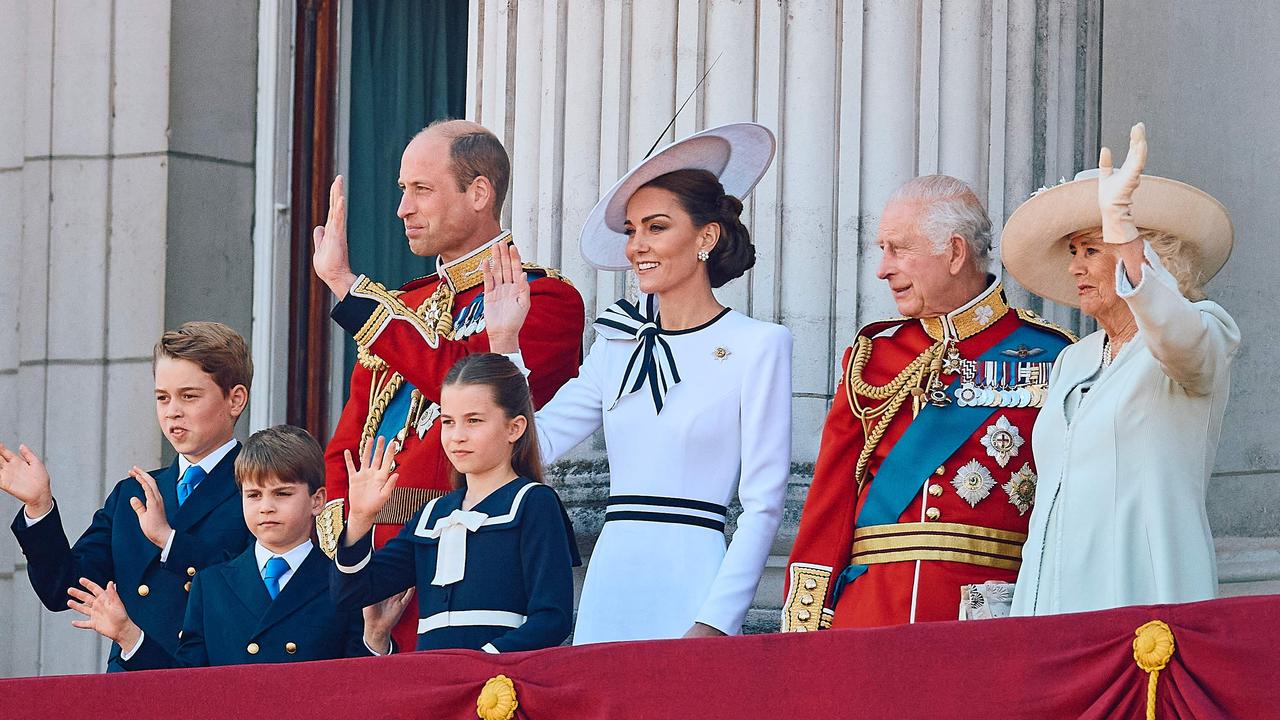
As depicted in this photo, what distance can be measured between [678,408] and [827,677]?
4.34ft

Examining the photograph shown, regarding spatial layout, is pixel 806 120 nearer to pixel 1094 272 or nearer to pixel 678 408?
pixel 678 408

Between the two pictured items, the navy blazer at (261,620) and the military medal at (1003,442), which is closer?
the military medal at (1003,442)

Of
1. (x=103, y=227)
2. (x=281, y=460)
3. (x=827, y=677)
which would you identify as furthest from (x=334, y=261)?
(x=103, y=227)

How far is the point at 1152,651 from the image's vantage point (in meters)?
3.51

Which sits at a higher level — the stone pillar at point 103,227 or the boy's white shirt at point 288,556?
the stone pillar at point 103,227

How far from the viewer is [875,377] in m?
4.80

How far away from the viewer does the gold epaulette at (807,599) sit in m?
4.58

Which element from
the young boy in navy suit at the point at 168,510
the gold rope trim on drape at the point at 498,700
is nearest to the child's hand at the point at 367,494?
the gold rope trim on drape at the point at 498,700

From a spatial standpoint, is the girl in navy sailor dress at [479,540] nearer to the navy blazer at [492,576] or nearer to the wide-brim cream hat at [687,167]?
the navy blazer at [492,576]

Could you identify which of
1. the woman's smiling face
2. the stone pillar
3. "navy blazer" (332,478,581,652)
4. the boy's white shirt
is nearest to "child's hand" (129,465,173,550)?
the boy's white shirt

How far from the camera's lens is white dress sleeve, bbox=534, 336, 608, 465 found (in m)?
5.07

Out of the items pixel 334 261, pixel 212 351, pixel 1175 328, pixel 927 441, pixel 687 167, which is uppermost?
pixel 687 167

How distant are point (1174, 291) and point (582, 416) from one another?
5.34 ft

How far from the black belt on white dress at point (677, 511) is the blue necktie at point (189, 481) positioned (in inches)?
46.0
